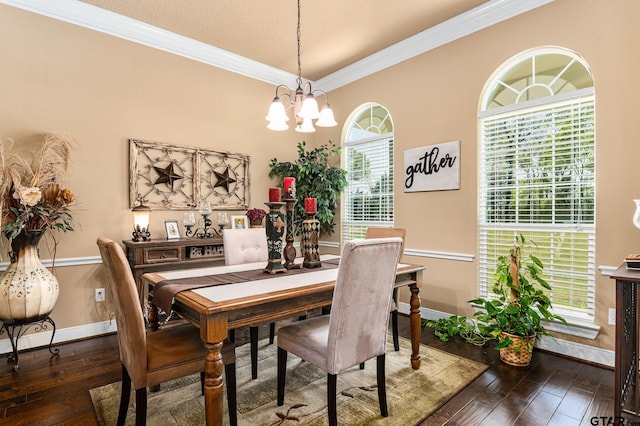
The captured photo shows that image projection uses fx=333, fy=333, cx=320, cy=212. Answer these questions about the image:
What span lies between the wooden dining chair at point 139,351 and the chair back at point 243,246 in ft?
3.24

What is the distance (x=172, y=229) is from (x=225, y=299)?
2225mm

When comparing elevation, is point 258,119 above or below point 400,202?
above

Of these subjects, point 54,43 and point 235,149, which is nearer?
point 54,43

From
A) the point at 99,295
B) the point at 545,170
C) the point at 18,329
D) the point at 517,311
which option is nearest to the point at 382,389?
the point at 517,311

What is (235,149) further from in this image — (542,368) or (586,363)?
(586,363)

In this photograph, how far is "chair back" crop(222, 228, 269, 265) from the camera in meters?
2.70

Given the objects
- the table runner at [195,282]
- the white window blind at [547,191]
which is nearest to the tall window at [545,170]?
the white window blind at [547,191]

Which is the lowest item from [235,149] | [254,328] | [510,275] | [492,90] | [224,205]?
[254,328]

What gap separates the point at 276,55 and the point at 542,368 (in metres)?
4.02

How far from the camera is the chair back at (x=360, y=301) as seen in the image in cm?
165

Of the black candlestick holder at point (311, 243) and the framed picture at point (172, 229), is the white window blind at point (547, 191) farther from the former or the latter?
the framed picture at point (172, 229)

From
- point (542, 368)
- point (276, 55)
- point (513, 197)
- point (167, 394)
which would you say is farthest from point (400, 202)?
point (167, 394)

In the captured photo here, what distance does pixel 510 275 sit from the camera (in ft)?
8.94

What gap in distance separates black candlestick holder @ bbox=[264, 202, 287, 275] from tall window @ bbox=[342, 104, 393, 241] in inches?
84.8
